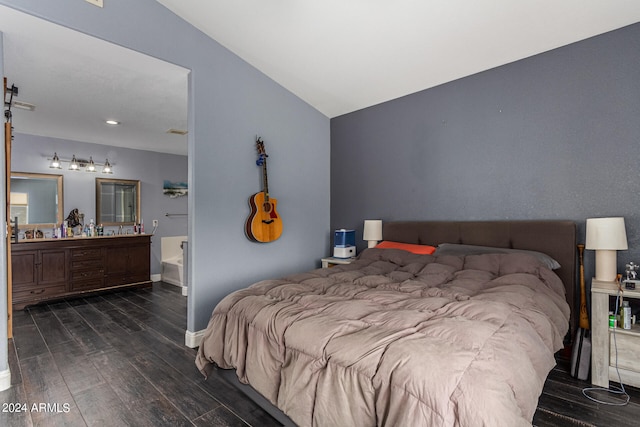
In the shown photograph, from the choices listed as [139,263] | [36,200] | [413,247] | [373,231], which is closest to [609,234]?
[413,247]

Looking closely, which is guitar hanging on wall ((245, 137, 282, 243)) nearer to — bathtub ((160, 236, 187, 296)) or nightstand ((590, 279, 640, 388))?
bathtub ((160, 236, 187, 296))

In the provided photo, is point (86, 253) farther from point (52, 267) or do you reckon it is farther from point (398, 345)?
point (398, 345)

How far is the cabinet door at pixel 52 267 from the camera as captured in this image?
13.3 feet

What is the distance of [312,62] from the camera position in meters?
3.24

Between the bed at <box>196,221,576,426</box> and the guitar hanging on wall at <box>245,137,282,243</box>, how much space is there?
3.50ft

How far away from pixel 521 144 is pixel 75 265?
559 cm

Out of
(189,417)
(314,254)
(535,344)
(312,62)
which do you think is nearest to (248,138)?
(312,62)

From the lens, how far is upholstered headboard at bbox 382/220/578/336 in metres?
2.51

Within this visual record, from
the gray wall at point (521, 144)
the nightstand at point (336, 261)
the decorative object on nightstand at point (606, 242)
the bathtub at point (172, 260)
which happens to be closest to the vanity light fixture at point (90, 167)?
the bathtub at point (172, 260)

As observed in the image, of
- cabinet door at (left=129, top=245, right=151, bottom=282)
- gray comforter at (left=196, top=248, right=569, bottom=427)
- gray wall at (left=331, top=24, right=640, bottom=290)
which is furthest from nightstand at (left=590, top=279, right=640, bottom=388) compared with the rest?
cabinet door at (left=129, top=245, right=151, bottom=282)

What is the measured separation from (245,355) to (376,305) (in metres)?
0.79

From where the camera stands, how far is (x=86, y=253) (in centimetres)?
439

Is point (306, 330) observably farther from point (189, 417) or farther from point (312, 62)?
point (312, 62)

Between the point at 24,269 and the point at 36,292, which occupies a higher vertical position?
the point at 24,269
